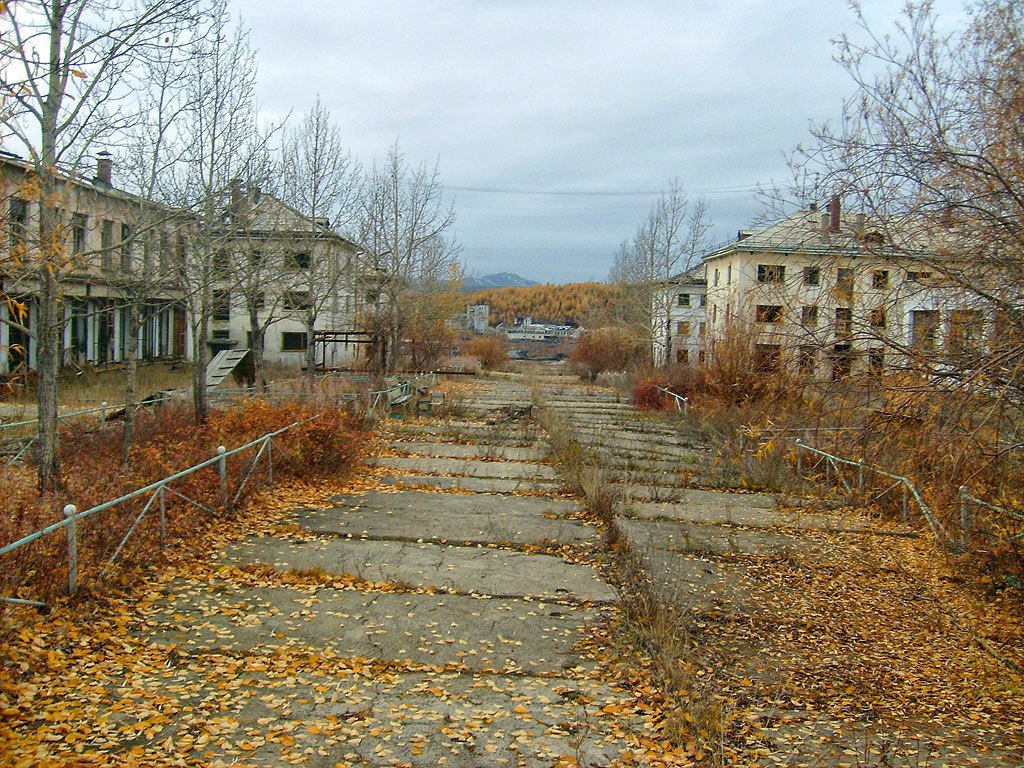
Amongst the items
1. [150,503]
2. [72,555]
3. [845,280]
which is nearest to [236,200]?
[150,503]

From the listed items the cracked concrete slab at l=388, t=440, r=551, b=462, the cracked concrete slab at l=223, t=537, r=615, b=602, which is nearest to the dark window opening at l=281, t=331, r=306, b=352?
the cracked concrete slab at l=388, t=440, r=551, b=462

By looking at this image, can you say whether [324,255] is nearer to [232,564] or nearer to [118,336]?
[118,336]

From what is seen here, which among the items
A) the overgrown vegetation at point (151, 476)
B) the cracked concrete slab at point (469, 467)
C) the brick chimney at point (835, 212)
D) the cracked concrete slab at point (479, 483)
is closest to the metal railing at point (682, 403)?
the cracked concrete slab at point (469, 467)

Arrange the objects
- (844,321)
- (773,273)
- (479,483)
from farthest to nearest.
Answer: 1. (479,483)
2. (773,273)
3. (844,321)

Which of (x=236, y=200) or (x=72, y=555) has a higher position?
(x=236, y=200)

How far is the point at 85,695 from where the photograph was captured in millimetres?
5668

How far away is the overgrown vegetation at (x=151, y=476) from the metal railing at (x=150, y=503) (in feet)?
0.27

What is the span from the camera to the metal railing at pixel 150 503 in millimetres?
6603

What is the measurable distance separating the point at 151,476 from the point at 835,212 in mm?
9135

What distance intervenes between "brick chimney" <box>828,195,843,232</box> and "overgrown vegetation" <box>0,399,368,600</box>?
8058 mm

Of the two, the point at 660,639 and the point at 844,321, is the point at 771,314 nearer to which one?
the point at 844,321

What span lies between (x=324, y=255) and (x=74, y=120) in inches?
621

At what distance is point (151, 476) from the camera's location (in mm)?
10828

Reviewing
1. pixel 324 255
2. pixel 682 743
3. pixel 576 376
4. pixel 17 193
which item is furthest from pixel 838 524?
pixel 576 376
